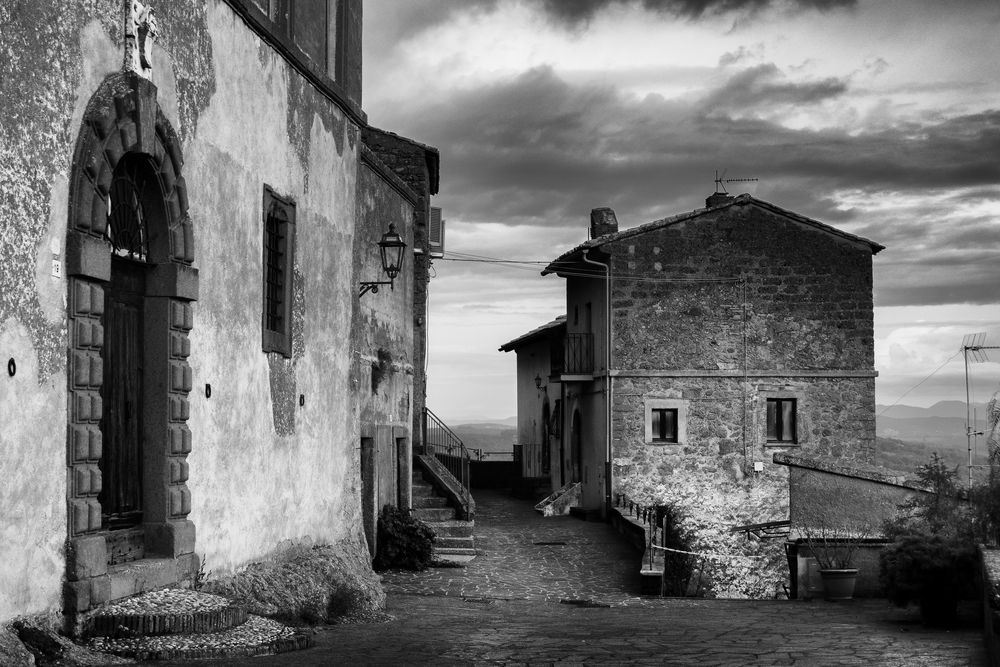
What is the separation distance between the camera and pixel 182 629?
7.92 m

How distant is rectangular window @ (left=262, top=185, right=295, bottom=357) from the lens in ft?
36.4

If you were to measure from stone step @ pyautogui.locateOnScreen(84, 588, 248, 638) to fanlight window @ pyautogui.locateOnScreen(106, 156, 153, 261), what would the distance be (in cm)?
234

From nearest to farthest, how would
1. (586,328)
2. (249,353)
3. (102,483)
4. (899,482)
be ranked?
(102,483) < (249,353) < (899,482) < (586,328)

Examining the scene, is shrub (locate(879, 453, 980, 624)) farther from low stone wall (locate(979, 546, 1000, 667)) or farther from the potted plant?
the potted plant

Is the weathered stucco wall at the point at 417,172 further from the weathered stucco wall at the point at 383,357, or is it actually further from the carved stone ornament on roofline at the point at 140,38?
the carved stone ornament on roofline at the point at 140,38

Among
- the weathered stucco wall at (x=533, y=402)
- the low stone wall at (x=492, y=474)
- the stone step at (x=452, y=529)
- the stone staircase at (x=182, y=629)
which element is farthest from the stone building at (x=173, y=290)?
the low stone wall at (x=492, y=474)

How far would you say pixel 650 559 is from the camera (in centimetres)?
1702

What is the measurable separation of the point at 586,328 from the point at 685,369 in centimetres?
376

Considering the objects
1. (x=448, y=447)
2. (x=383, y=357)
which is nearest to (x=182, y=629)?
(x=383, y=357)

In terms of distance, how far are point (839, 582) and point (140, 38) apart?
9717 mm

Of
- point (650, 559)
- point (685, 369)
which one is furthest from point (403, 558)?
point (685, 369)

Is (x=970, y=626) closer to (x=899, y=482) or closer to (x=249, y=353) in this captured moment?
(x=899, y=482)

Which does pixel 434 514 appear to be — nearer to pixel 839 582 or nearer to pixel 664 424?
pixel 839 582

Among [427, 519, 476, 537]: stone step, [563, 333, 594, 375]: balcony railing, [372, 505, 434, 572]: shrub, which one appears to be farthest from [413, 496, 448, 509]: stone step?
[563, 333, 594, 375]: balcony railing
